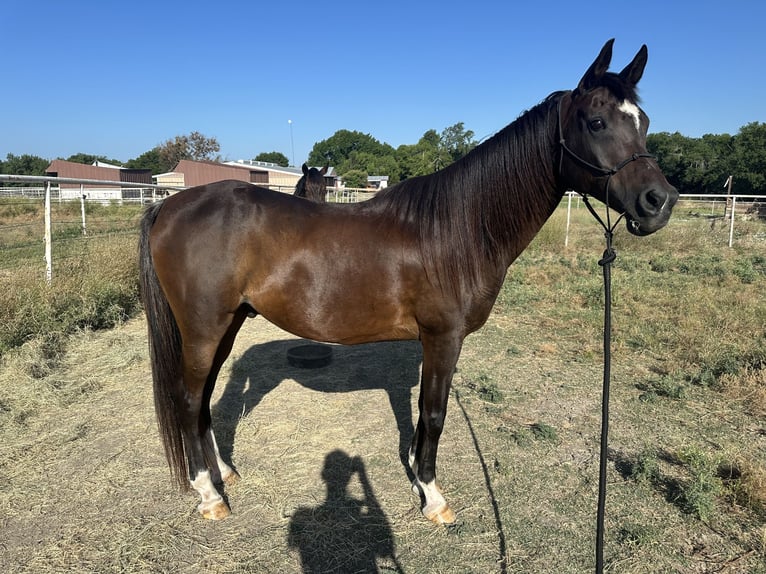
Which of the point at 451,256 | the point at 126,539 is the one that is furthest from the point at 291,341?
the point at 451,256

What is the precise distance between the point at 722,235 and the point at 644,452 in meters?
14.4

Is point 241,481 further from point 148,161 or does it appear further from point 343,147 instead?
point 343,147

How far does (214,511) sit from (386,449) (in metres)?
1.29

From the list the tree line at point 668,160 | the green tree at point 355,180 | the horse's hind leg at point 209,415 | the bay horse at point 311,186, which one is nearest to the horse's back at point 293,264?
the horse's hind leg at point 209,415

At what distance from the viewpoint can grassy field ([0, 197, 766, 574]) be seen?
2.33m

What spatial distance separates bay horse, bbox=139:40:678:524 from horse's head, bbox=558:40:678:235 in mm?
200

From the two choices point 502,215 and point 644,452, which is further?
point 644,452

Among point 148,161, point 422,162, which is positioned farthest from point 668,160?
→ point 148,161

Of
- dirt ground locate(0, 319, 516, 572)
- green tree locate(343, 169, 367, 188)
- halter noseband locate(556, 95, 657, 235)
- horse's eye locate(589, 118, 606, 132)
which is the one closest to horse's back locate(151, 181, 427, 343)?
halter noseband locate(556, 95, 657, 235)

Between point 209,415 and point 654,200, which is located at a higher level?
point 654,200

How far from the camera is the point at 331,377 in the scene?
4570mm

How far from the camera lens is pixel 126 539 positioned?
2.37m

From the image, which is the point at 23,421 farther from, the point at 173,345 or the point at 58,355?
the point at 173,345

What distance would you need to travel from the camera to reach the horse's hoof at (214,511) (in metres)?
2.59
